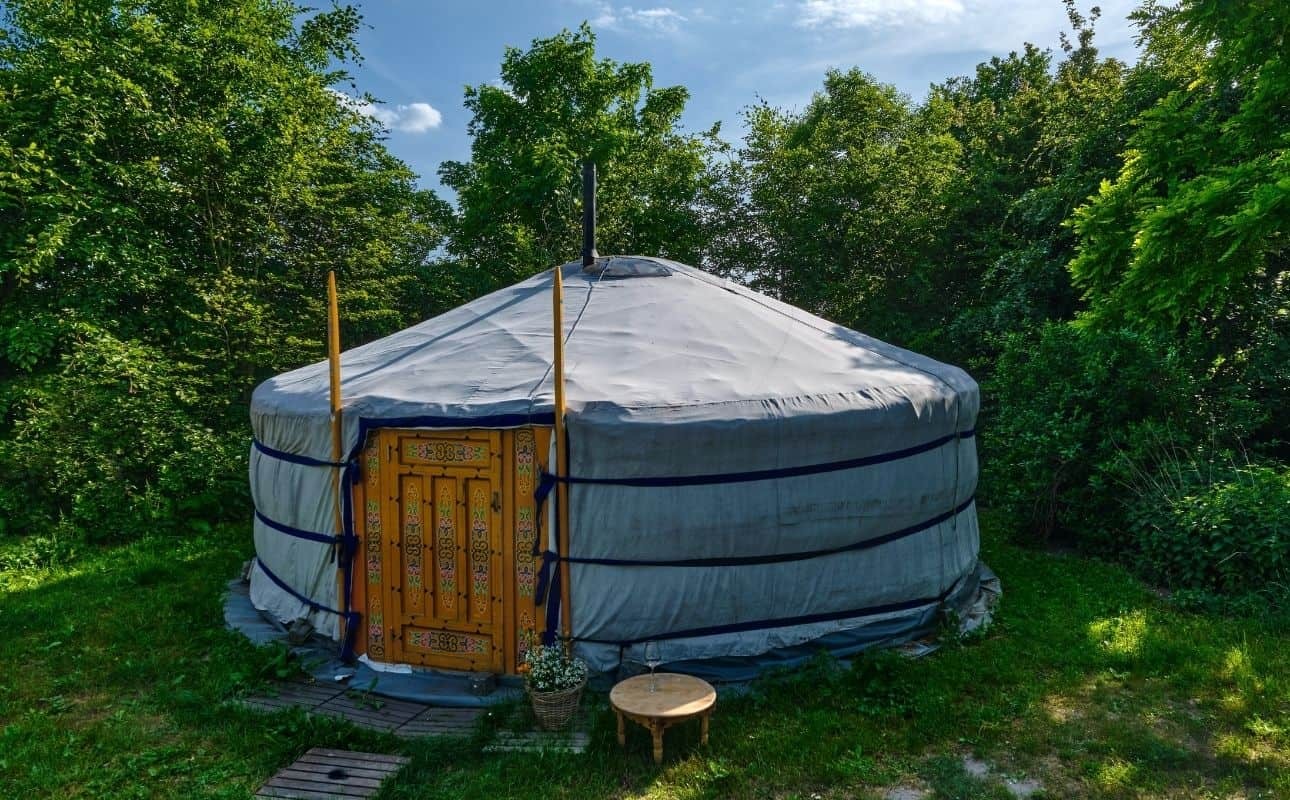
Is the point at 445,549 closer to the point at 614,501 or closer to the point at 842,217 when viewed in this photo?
the point at 614,501

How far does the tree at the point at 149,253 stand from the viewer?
22.6ft

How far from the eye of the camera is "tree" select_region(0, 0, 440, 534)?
6.90 meters

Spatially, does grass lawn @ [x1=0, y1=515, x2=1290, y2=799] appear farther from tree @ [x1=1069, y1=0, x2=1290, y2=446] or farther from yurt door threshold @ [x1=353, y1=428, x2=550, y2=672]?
tree @ [x1=1069, y1=0, x2=1290, y2=446]

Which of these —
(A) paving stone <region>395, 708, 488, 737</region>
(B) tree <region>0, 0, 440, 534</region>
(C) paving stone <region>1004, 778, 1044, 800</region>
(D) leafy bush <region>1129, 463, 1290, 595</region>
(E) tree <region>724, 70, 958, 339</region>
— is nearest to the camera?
(C) paving stone <region>1004, 778, 1044, 800</region>

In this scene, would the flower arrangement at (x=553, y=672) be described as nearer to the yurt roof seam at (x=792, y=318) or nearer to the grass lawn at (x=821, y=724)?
the grass lawn at (x=821, y=724)

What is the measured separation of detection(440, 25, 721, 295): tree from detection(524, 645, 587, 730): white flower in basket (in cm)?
748

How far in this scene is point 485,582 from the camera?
3.89m

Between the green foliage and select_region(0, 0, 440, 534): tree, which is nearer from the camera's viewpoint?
the green foliage

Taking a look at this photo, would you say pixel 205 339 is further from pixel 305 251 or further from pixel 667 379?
pixel 667 379

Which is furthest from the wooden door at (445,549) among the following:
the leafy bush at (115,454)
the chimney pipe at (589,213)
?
the leafy bush at (115,454)

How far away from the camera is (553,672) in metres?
3.37

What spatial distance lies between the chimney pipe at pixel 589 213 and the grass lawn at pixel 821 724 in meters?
3.07

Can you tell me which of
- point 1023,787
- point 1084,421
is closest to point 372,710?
point 1023,787

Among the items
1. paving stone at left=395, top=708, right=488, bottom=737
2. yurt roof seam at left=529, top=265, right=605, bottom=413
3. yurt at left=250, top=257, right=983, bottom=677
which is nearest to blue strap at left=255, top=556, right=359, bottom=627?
yurt at left=250, top=257, right=983, bottom=677
